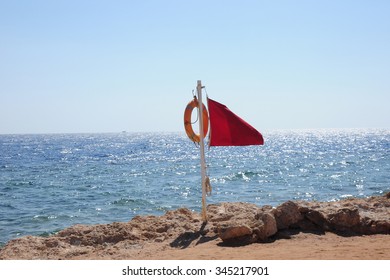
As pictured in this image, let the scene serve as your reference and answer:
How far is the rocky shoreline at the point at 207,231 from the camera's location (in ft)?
22.6

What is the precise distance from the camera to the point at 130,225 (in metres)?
8.41

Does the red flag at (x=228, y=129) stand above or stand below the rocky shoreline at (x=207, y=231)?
above

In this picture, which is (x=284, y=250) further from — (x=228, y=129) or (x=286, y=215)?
(x=228, y=129)

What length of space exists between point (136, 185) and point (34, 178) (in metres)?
7.58

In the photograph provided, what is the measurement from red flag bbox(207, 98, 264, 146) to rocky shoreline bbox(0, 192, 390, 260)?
1384mm

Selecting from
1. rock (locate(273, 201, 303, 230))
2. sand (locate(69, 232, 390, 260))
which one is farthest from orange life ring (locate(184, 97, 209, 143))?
sand (locate(69, 232, 390, 260))

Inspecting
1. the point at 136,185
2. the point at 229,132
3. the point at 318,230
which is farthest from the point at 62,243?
the point at 136,185

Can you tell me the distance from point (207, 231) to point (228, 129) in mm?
1976

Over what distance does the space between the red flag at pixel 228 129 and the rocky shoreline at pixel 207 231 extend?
4.54ft

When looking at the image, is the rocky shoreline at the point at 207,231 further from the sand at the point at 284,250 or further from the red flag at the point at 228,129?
the red flag at the point at 228,129

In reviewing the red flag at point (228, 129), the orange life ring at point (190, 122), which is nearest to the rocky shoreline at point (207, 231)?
the red flag at point (228, 129)

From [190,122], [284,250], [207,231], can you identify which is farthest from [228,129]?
[284,250]

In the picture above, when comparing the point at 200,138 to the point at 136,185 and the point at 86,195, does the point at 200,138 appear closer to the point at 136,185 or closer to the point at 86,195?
the point at 86,195

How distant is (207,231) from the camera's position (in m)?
7.66
